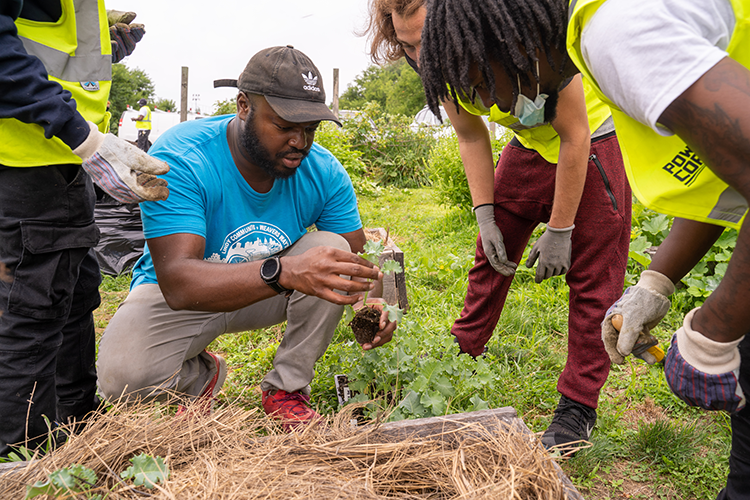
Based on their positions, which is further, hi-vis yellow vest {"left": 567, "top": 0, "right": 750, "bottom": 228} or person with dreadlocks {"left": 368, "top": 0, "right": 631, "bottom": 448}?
person with dreadlocks {"left": 368, "top": 0, "right": 631, "bottom": 448}

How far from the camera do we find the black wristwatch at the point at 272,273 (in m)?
1.71

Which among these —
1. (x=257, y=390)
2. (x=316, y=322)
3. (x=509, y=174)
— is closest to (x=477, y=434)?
(x=316, y=322)

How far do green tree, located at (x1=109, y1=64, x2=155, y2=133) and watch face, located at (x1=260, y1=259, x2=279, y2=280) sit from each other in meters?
37.5

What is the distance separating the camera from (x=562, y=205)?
73.7 inches

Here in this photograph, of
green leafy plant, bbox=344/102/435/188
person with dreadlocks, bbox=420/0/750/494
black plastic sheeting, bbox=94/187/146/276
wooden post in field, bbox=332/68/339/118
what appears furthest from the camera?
wooden post in field, bbox=332/68/339/118

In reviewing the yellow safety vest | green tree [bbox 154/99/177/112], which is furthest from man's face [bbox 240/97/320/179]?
green tree [bbox 154/99/177/112]

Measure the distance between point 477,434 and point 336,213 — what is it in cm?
136

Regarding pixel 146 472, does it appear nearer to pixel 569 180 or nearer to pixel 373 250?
pixel 373 250

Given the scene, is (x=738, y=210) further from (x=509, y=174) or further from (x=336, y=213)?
(x=336, y=213)

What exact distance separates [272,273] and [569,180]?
1.14 meters

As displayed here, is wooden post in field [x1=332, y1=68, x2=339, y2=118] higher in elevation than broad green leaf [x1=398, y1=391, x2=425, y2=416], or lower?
higher

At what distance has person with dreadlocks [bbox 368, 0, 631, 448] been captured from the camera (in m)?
1.84

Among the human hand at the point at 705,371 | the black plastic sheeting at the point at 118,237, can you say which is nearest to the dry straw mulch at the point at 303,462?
the human hand at the point at 705,371

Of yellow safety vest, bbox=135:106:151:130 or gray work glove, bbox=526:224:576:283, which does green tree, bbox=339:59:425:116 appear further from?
gray work glove, bbox=526:224:576:283
